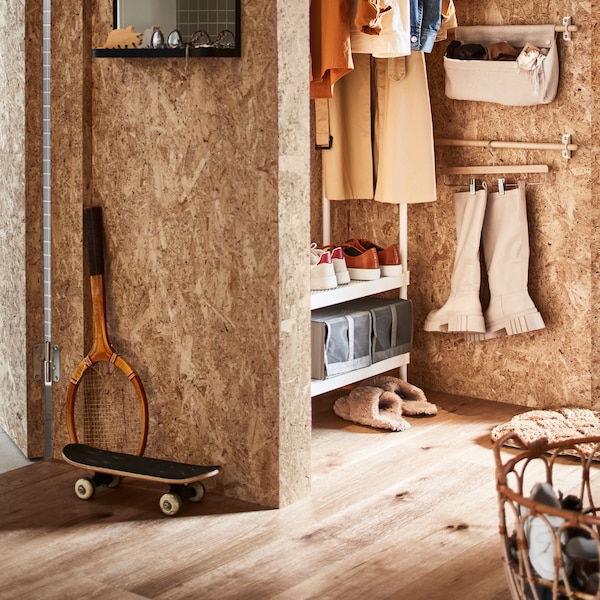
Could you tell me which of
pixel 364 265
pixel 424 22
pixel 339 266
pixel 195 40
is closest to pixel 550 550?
pixel 195 40

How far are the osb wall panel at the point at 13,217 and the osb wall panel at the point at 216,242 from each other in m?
0.27

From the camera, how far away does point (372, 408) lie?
4.02 meters

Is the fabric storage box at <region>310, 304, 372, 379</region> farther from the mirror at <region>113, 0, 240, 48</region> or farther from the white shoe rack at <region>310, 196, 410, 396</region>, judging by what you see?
the mirror at <region>113, 0, 240, 48</region>

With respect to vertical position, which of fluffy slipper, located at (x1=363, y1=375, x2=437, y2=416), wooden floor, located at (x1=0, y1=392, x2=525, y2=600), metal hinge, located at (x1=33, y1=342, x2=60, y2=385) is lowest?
Result: wooden floor, located at (x1=0, y1=392, x2=525, y2=600)

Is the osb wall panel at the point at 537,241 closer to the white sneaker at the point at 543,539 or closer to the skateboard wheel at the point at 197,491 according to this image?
the skateboard wheel at the point at 197,491

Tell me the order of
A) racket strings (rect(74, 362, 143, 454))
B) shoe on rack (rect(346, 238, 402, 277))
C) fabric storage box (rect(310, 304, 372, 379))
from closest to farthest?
racket strings (rect(74, 362, 143, 454))
fabric storage box (rect(310, 304, 372, 379))
shoe on rack (rect(346, 238, 402, 277))

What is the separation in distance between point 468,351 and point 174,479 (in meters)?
1.73

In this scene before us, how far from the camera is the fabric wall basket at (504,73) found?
3.89 meters

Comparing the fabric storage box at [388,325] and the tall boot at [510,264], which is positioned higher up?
the tall boot at [510,264]

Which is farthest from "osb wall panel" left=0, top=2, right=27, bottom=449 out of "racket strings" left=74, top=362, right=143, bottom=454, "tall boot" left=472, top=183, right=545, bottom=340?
"tall boot" left=472, top=183, right=545, bottom=340

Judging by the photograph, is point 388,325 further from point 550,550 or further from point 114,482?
point 550,550

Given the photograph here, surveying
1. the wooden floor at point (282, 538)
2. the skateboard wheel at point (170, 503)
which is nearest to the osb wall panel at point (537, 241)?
the wooden floor at point (282, 538)

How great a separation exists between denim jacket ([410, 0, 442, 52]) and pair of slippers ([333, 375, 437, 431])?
134 centimetres

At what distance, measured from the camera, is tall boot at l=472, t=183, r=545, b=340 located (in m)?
4.04
